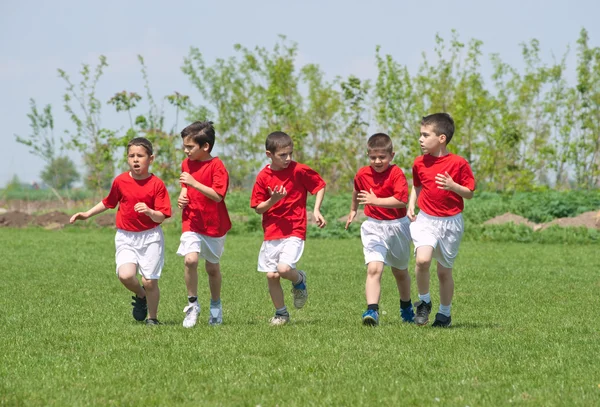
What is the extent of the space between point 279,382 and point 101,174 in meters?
28.5

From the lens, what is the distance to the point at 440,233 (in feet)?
26.5

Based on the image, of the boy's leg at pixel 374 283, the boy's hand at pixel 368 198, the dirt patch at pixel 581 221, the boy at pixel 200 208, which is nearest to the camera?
the boy's hand at pixel 368 198

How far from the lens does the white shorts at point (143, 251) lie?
8125 mm

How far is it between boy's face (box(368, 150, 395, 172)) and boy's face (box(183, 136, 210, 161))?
4.99ft

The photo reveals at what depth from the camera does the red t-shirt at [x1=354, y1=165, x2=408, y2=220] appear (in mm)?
8172

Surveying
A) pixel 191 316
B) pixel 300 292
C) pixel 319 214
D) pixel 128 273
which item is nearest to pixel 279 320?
Result: pixel 300 292

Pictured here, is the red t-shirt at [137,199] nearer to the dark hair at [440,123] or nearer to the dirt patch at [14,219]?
the dark hair at [440,123]

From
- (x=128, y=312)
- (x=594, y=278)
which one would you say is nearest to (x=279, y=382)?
(x=128, y=312)

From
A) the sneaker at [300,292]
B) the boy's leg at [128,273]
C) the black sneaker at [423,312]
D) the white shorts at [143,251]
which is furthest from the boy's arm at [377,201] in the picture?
the boy's leg at [128,273]

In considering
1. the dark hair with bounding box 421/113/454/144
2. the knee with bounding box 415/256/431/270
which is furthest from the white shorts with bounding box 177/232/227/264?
the dark hair with bounding box 421/113/454/144

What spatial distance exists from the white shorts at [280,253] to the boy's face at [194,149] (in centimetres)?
100

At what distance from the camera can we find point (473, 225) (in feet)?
70.3

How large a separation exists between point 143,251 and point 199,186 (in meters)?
0.84

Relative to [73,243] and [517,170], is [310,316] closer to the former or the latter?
[73,243]
